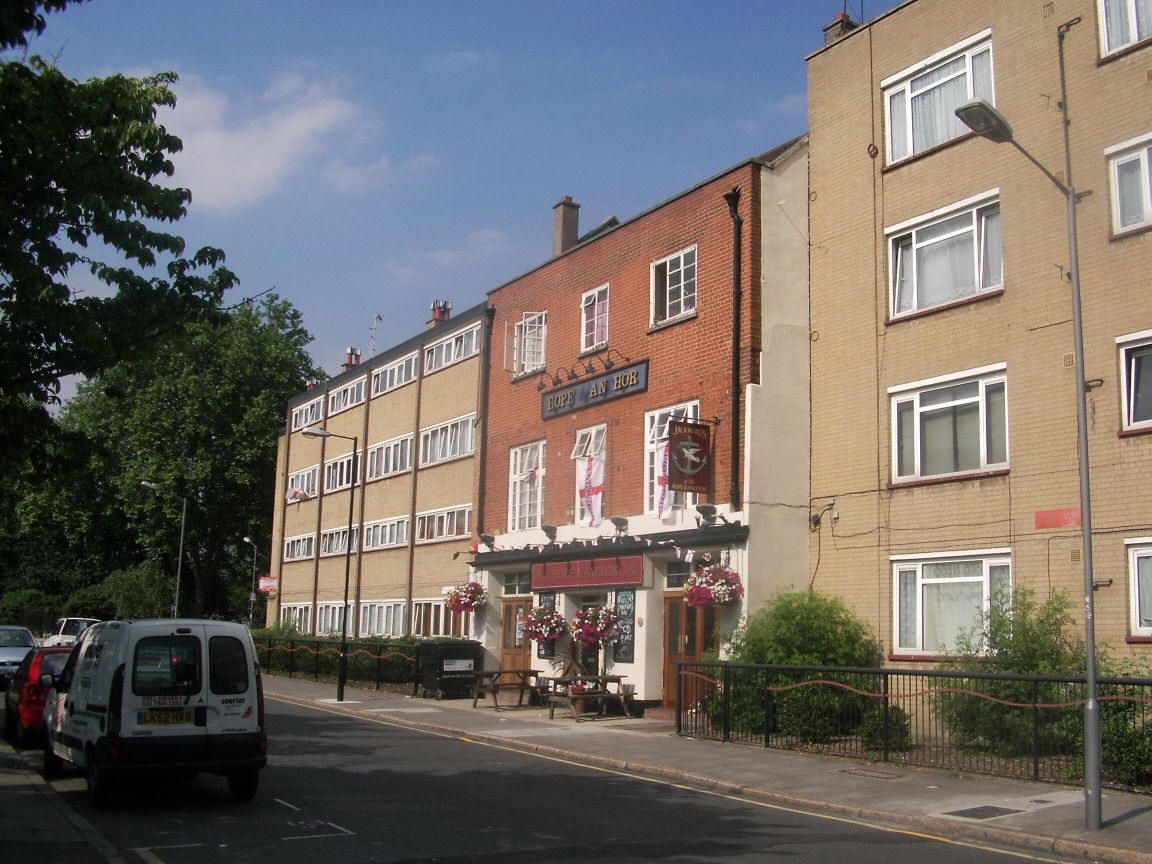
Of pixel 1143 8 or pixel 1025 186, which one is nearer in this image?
pixel 1143 8

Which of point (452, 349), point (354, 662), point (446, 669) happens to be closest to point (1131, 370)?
point (446, 669)

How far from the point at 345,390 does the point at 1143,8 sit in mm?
33200

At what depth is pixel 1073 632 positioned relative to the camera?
15945mm

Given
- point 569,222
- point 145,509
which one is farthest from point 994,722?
point 145,509

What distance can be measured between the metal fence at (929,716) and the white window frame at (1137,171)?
6.66 meters

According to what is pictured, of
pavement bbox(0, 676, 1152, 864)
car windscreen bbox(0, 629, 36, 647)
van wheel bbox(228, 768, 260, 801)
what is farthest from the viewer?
Result: car windscreen bbox(0, 629, 36, 647)

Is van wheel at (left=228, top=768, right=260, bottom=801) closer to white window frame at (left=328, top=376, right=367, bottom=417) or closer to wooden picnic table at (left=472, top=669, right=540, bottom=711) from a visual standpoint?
wooden picnic table at (left=472, top=669, right=540, bottom=711)

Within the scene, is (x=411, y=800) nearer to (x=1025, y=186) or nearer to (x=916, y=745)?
(x=916, y=745)

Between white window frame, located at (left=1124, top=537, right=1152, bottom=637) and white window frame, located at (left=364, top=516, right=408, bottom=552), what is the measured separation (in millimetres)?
25038

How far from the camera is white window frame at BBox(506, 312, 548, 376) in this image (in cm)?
2847

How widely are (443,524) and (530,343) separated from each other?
26.9 feet

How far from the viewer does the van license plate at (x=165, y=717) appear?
38.2 ft

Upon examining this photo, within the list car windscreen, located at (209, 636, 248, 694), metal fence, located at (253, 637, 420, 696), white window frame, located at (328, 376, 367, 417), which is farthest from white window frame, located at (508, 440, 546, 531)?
car windscreen, located at (209, 636, 248, 694)

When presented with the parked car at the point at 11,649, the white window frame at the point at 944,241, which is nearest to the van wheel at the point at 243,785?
the white window frame at the point at 944,241
